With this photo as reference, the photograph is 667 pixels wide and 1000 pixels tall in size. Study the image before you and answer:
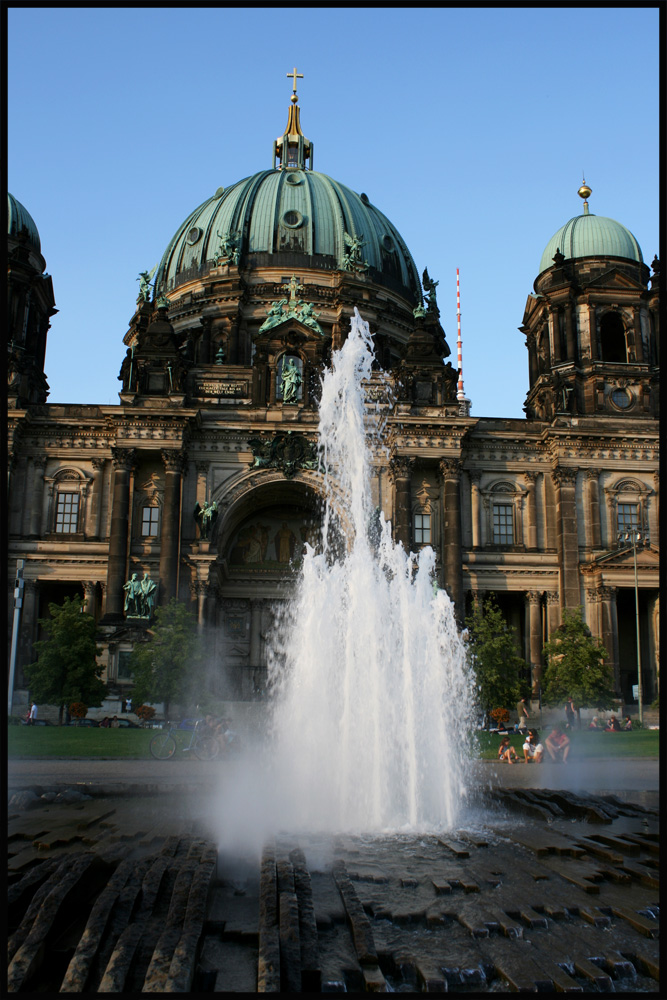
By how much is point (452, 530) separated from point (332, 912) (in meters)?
38.4

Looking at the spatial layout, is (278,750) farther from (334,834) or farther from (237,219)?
(237,219)

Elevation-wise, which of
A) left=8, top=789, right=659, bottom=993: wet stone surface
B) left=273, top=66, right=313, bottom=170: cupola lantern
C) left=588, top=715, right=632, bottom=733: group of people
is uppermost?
left=273, top=66, right=313, bottom=170: cupola lantern

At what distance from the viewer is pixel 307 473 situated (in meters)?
49.1

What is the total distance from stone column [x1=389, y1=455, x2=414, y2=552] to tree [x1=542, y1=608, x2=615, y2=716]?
9453mm

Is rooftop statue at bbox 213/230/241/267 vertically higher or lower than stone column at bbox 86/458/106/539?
higher

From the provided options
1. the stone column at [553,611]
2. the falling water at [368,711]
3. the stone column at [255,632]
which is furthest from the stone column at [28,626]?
the falling water at [368,711]

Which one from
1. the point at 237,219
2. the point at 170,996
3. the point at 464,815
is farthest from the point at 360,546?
the point at 237,219

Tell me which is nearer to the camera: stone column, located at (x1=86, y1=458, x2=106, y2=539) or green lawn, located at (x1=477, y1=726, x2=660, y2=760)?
green lawn, located at (x1=477, y1=726, x2=660, y2=760)

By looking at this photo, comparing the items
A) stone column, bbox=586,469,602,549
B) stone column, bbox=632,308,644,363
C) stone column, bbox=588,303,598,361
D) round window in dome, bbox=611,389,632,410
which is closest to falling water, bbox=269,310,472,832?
stone column, bbox=586,469,602,549

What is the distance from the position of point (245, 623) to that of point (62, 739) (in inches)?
922

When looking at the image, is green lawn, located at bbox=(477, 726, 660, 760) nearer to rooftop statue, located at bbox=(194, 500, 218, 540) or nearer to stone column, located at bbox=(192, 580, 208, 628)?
stone column, located at bbox=(192, 580, 208, 628)

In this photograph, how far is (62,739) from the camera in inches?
1095

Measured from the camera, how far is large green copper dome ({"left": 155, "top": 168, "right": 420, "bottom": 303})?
206 ft

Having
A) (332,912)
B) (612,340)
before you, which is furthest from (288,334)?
(332,912)
